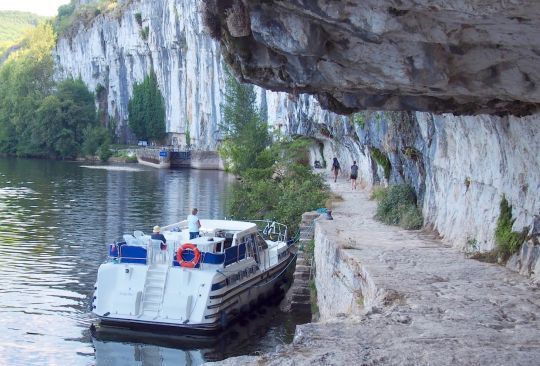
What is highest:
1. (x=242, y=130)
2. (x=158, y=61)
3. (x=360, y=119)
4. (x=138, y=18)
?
(x=138, y=18)

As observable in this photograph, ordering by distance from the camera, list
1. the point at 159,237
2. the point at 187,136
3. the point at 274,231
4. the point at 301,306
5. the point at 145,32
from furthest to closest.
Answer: the point at 145,32, the point at 187,136, the point at 274,231, the point at 301,306, the point at 159,237

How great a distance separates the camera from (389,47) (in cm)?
820

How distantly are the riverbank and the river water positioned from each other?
2.63 metres

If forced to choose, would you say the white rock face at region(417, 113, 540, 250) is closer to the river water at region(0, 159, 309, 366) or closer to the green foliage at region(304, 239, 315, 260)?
the green foliage at region(304, 239, 315, 260)

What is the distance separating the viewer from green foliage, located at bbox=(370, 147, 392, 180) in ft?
79.8

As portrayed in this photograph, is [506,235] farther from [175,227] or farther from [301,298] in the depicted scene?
[175,227]

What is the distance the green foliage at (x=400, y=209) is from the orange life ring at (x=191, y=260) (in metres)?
5.18

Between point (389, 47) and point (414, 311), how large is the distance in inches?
129

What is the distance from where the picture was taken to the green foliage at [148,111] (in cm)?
8394

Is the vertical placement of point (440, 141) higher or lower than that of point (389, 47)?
lower

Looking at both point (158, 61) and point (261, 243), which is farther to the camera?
point (158, 61)

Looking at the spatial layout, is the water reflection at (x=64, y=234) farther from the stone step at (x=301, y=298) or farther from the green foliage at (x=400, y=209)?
the green foliage at (x=400, y=209)

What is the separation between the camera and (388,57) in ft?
27.5

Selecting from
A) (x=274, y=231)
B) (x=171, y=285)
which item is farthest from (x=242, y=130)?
(x=171, y=285)
